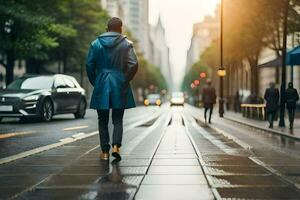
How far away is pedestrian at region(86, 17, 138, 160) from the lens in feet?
25.1

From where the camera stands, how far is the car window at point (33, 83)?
1922 cm

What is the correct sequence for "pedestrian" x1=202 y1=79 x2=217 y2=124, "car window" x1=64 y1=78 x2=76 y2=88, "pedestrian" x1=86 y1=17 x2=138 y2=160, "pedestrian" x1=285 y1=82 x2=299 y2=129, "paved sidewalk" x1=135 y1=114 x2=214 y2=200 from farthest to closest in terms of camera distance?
"pedestrian" x1=202 y1=79 x2=217 y2=124 < "car window" x1=64 y1=78 x2=76 y2=88 < "pedestrian" x1=285 y1=82 x2=299 y2=129 < "pedestrian" x1=86 y1=17 x2=138 y2=160 < "paved sidewalk" x1=135 y1=114 x2=214 y2=200

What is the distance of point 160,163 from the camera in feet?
24.8

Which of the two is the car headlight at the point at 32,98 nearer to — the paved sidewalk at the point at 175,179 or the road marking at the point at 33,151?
the road marking at the point at 33,151

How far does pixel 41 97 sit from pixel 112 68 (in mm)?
11024

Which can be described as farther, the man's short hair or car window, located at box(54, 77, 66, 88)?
car window, located at box(54, 77, 66, 88)

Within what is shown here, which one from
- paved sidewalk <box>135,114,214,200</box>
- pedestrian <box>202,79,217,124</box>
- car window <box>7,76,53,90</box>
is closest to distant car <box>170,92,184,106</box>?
pedestrian <box>202,79,217,124</box>

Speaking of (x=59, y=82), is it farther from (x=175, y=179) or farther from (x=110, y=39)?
(x=175, y=179)

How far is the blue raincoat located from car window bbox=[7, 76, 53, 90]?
11.8 metres

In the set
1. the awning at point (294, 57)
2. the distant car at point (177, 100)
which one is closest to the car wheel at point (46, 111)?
the awning at point (294, 57)

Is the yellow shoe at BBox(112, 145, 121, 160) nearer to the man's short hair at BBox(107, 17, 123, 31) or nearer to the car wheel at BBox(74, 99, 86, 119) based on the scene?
the man's short hair at BBox(107, 17, 123, 31)

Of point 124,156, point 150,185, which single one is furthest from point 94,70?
point 150,185

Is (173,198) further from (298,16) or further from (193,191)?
(298,16)

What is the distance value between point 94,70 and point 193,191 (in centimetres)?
301
